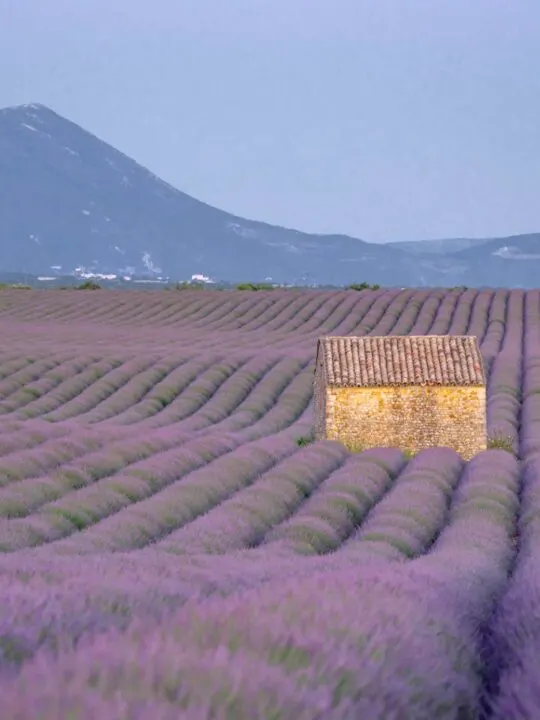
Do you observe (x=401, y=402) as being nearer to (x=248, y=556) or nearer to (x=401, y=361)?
(x=401, y=361)

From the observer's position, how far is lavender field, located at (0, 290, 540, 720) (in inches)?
177

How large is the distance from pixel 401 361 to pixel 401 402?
1189mm

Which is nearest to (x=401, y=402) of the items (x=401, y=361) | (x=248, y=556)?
(x=401, y=361)

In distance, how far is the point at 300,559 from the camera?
11.1 meters

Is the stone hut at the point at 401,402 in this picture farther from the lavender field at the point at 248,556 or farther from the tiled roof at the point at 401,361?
the lavender field at the point at 248,556

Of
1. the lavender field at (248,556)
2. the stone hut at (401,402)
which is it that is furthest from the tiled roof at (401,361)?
the lavender field at (248,556)

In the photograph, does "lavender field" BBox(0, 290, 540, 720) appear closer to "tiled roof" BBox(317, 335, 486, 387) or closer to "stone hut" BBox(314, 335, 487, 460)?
"stone hut" BBox(314, 335, 487, 460)

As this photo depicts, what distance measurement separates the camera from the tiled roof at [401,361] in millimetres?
29922

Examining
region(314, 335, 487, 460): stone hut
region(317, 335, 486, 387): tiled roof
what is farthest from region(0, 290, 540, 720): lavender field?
region(317, 335, 486, 387): tiled roof

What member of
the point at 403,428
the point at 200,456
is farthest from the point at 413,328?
the point at 200,456

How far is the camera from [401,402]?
29.8m

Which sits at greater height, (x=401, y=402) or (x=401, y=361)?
(x=401, y=361)

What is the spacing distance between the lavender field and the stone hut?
42.0 inches

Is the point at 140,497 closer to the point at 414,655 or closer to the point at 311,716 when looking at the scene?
the point at 414,655
